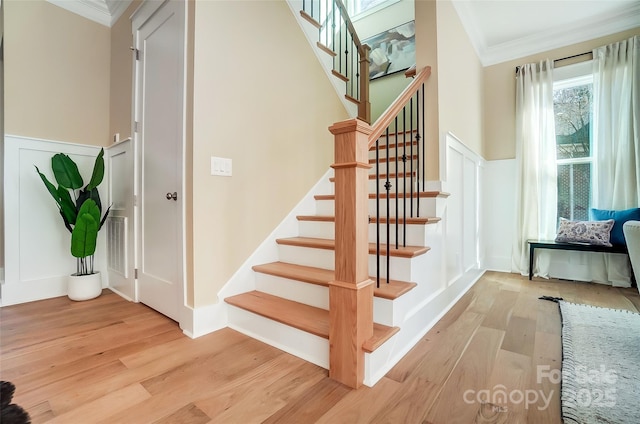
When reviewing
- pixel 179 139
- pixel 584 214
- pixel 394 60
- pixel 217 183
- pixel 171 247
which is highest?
pixel 394 60

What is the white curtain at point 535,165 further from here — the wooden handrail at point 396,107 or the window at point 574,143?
the wooden handrail at point 396,107

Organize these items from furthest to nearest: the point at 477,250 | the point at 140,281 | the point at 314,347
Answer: the point at 477,250 → the point at 140,281 → the point at 314,347

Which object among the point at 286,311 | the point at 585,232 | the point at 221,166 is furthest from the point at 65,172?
the point at 585,232

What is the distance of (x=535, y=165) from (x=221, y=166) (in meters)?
3.63

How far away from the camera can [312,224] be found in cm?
243

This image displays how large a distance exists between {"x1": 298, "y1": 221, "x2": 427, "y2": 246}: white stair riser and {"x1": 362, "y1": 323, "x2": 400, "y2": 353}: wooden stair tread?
619mm

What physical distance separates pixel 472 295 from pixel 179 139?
109 inches

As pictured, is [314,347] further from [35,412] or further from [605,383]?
[605,383]

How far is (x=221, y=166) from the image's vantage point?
191 cm

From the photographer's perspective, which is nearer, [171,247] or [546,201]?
[171,247]

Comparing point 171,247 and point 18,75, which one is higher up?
point 18,75

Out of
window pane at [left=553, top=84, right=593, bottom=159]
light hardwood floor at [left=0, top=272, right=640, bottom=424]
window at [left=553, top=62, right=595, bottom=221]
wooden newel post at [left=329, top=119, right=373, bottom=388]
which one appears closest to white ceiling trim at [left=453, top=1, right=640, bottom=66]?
window at [left=553, top=62, right=595, bottom=221]

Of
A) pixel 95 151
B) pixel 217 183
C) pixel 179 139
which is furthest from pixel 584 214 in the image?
pixel 95 151

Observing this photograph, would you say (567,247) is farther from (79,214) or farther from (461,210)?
(79,214)
